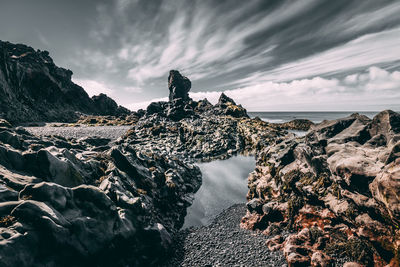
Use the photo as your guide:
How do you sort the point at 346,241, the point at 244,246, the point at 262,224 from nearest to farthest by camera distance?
the point at 346,241 < the point at 244,246 < the point at 262,224

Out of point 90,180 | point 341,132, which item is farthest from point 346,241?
point 90,180

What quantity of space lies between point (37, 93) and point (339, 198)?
158570mm

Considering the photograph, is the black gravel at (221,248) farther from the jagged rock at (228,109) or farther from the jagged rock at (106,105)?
the jagged rock at (106,105)

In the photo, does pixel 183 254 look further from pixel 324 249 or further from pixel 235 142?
pixel 235 142

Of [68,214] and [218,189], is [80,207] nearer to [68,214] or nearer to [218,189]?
[68,214]

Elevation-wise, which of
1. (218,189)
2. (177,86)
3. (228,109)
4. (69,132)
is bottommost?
(218,189)

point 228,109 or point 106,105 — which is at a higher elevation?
point 106,105

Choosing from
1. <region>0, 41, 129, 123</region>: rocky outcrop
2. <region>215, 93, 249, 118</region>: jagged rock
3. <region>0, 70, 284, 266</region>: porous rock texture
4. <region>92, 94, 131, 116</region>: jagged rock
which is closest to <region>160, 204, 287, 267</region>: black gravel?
<region>0, 70, 284, 266</region>: porous rock texture

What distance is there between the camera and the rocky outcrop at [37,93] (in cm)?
7888

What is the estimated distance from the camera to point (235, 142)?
69.8 m

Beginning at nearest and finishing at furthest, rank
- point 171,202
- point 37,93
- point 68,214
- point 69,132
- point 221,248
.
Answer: point 68,214, point 221,248, point 171,202, point 69,132, point 37,93

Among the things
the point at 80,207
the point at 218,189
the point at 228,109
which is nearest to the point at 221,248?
the point at 80,207

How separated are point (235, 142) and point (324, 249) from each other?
2144 inches

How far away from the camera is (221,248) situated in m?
20.0
